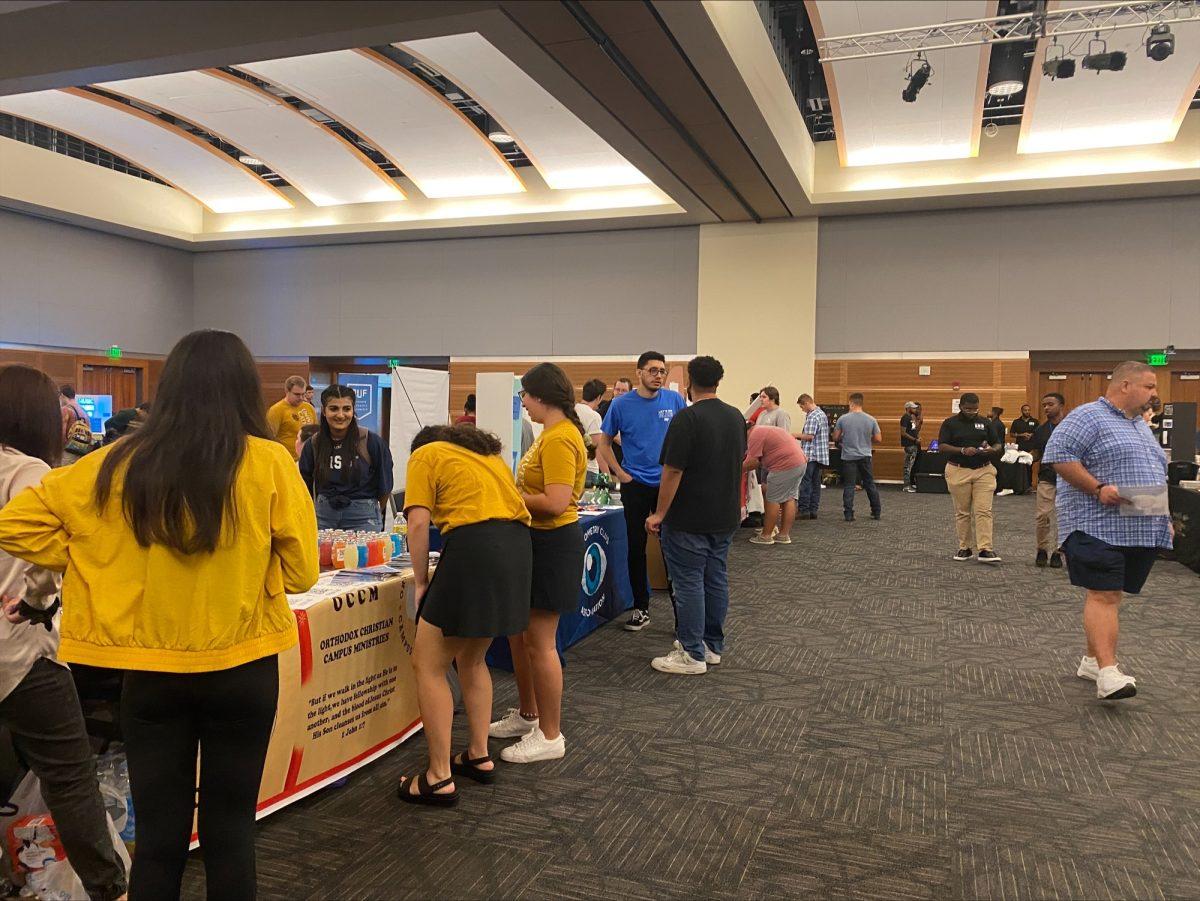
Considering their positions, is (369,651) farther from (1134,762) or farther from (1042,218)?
(1042,218)

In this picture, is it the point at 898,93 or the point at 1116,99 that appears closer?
the point at 1116,99

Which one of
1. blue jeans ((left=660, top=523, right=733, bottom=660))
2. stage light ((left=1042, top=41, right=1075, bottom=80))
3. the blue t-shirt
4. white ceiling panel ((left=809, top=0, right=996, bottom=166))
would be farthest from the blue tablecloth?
stage light ((left=1042, top=41, right=1075, bottom=80))

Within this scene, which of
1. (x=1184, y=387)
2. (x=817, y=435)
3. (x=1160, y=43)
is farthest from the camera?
(x=1184, y=387)

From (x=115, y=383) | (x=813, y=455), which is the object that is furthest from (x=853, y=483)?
(x=115, y=383)

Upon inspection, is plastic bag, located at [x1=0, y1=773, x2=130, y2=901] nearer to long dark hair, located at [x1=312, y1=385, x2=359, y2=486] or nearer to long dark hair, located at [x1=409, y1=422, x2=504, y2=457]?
long dark hair, located at [x1=409, y1=422, x2=504, y2=457]

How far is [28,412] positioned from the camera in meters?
1.91

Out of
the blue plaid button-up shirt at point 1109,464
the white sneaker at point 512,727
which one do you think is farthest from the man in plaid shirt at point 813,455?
the white sneaker at point 512,727

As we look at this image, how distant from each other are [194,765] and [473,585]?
42.6 inches

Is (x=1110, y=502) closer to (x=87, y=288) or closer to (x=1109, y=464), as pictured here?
(x=1109, y=464)

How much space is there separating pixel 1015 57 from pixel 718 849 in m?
10.9

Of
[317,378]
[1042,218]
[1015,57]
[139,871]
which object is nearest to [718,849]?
[139,871]

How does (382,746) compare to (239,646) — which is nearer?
(239,646)

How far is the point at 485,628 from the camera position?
→ 8.57 feet

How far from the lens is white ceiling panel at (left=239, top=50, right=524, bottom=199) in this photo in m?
10.2
